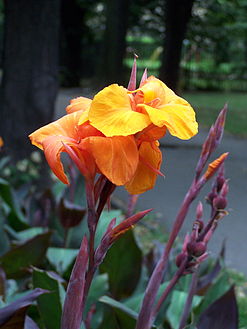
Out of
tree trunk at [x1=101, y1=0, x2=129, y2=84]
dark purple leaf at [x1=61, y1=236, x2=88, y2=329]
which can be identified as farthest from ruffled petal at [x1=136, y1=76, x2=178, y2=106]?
tree trunk at [x1=101, y1=0, x2=129, y2=84]

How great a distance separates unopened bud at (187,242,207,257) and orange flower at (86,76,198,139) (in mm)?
327

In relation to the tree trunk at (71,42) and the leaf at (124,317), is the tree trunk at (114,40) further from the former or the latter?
the leaf at (124,317)

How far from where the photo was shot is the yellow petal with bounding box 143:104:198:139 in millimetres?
801

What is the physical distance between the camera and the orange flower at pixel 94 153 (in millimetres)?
805

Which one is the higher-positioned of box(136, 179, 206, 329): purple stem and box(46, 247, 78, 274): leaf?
box(136, 179, 206, 329): purple stem

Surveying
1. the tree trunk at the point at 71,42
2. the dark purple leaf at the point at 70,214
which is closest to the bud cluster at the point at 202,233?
the dark purple leaf at the point at 70,214

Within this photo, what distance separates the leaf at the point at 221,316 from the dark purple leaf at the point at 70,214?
89 cm

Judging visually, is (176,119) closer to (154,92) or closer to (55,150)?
(154,92)

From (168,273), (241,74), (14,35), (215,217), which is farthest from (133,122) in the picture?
(241,74)

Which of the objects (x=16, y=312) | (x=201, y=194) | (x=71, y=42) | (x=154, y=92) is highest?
(x=154, y=92)

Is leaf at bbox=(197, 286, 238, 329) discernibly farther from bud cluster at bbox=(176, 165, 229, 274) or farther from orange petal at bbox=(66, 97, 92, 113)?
orange petal at bbox=(66, 97, 92, 113)

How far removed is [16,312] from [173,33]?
520 inches

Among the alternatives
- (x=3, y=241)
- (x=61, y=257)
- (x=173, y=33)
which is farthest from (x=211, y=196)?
(x=173, y=33)

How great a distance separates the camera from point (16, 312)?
973 mm
